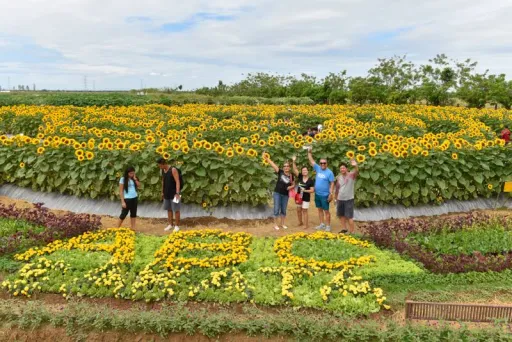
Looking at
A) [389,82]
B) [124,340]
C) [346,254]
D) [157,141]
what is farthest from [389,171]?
[389,82]

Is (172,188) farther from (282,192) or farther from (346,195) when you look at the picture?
(346,195)

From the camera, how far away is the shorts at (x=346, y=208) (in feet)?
27.8

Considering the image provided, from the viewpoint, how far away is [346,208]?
28.0ft

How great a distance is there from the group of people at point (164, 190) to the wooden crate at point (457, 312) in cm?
498

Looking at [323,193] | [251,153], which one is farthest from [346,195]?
[251,153]

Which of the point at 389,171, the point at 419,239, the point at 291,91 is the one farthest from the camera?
the point at 291,91

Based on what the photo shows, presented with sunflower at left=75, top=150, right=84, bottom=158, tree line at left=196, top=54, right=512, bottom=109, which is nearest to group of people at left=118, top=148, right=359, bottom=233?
sunflower at left=75, top=150, right=84, bottom=158

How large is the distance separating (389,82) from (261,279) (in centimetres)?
4751

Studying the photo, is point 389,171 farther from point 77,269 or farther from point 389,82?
point 389,82

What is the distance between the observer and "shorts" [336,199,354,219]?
27.8ft

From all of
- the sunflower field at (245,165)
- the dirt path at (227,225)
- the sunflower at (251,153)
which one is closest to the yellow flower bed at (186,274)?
the dirt path at (227,225)

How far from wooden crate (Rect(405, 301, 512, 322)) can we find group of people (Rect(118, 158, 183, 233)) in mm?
4977

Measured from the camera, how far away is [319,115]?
858 inches

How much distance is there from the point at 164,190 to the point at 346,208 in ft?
12.7
